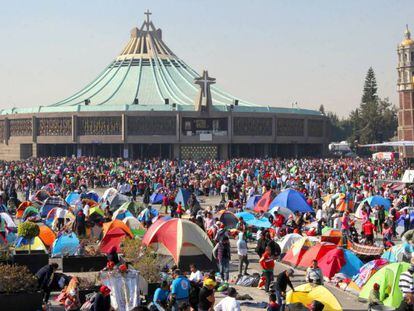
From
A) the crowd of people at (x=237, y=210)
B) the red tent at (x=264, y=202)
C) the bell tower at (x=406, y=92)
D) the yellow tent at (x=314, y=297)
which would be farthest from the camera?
the bell tower at (x=406, y=92)

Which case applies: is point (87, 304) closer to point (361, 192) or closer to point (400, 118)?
point (361, 192)

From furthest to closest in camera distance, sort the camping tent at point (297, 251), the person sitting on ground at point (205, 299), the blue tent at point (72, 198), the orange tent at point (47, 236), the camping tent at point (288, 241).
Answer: the blue tent at point (72, 198) → the camping tent at point (288, 241) → the orange tent at point (47, 236) → the camping tent at point (297, 251) → the person sitting on ground at point (205, 299)

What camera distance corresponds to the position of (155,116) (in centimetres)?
7025

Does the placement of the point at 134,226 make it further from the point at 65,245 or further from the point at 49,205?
the point at 49,205

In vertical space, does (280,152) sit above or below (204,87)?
below

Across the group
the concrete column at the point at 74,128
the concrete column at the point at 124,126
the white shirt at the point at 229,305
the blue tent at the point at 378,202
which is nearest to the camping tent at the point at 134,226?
the white shirt at the point at 229,305

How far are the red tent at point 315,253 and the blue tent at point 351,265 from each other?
0.47 meters

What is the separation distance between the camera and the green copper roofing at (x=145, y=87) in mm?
72625

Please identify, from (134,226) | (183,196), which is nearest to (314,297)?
(134,226)

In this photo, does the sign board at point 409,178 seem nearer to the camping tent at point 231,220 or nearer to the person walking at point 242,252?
the camping tent at point 231,220

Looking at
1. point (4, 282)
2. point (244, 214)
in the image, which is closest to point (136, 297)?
point (4, 282)

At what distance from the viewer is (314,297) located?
11.4 metres

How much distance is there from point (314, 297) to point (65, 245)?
6760 millimetres

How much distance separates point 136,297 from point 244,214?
10.7 m
